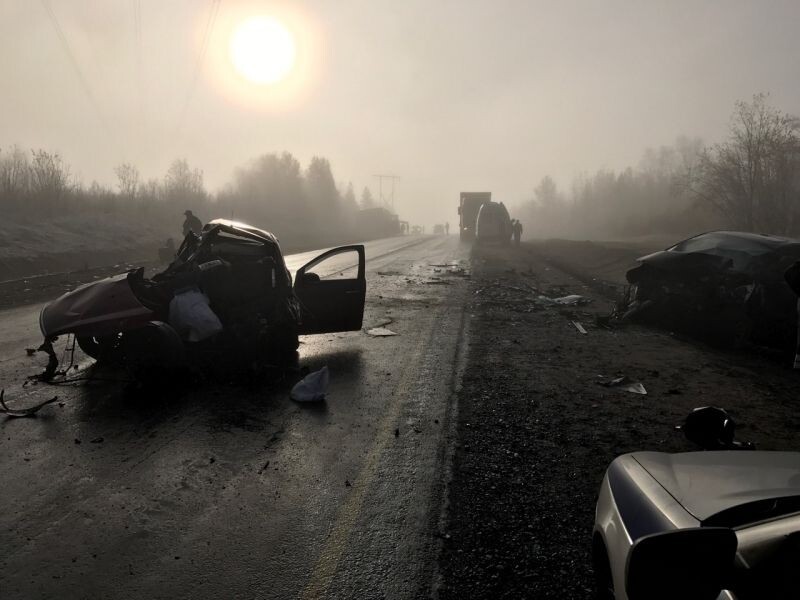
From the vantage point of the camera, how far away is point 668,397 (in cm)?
538

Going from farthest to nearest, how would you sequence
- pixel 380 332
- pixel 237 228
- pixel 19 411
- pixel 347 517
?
1. pixel 380 332
2. pixel 237 228
3. pixel 19 411
4. pixel 347 517

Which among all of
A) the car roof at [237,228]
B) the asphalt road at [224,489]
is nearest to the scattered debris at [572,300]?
the asphalt road at [224,489]

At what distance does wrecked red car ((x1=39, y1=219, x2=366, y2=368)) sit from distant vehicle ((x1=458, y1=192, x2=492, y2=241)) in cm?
→ 3439

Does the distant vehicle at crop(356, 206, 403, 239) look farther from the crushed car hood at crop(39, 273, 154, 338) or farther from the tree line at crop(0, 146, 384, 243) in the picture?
the crushed car hood at crop(39, 273, 154, 338)

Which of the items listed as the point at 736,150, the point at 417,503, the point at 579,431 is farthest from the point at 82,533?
the point at 736,150

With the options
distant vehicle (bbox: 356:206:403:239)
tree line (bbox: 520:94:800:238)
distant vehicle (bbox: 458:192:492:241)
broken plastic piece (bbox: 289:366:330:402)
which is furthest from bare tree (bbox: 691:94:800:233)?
distant vehicle (bbox: 356:206:403:239)

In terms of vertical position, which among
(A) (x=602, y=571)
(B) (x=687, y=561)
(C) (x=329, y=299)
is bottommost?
(A) (x=602, y=571)

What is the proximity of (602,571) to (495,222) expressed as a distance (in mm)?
31125

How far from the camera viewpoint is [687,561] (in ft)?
4.32

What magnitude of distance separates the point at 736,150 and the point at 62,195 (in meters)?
36.0

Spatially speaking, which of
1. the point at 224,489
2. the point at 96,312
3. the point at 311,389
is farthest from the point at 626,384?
the point at 96,312

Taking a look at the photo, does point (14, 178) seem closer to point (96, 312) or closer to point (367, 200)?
point (96, 312)

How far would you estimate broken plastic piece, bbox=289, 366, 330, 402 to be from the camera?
5203 millimetres

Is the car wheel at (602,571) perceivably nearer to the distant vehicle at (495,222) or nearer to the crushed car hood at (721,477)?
the crushed car hood at (721,477)
